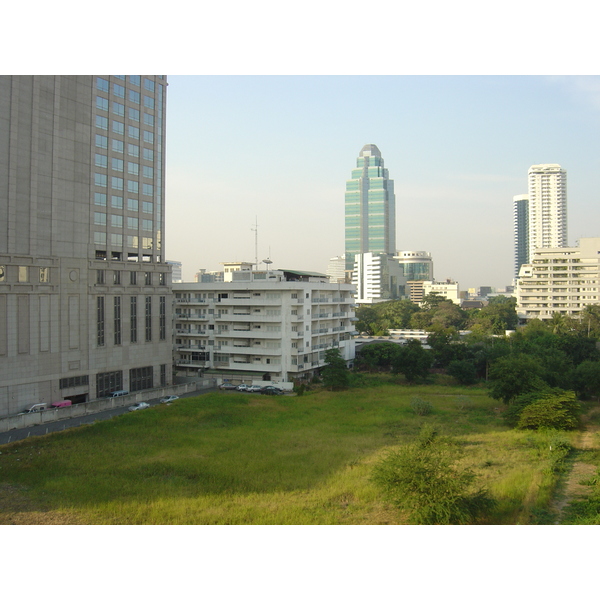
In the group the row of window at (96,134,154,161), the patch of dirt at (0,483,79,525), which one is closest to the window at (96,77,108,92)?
the row of window at (96,134,154,161)

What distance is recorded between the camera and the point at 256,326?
2969 centimetres

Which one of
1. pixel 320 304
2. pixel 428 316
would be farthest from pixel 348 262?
pixel 320 304

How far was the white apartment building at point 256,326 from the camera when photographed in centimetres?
2889

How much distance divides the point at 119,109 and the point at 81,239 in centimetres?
671

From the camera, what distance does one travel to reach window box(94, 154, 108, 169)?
964 inches

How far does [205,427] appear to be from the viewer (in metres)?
19.8

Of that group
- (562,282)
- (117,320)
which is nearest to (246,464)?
(117,320)

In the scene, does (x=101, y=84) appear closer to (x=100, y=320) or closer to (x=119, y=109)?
(x=119, y=109)

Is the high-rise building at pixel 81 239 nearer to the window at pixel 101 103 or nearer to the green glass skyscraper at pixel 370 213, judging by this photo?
the window at pixel 101 103

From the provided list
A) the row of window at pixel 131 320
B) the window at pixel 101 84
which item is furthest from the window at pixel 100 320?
the window at pixel 101 84

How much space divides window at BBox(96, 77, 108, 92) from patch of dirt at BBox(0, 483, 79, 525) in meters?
18.5

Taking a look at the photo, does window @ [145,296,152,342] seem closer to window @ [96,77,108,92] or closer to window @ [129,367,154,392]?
window @ [129,367,154,392]

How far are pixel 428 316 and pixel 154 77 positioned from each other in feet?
136

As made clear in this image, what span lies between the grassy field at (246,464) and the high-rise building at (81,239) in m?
4.37
